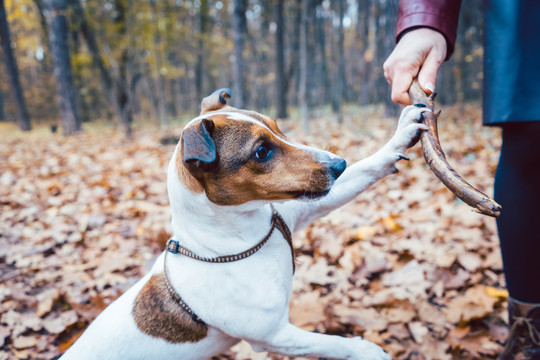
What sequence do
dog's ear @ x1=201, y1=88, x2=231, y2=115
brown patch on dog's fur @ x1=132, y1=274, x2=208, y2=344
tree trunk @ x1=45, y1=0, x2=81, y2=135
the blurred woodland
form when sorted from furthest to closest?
tree trunk @ x1=45, y1=0, x2=81, y2=135 < the blurred woodland < dog's ear @ x1=201, y1=88, x2=231, y2=115 < brown patch on dog's fur @ x1=132, y1=274, x2=208, y2=344

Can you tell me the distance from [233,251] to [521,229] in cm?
153

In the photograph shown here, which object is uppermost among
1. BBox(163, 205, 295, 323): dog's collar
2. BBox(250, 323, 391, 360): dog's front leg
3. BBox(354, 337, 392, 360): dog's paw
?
BBox(163, 205, 295, 323): dog's collar

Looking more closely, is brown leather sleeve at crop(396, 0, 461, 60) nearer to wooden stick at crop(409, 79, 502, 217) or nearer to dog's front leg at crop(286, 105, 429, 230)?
wooden stick at crop(409, 79, 502, 217)

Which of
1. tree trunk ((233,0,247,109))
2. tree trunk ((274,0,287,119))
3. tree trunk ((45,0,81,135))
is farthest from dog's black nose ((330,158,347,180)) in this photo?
tree trunk ((45,0,81,135))

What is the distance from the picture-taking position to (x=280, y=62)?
578 inches

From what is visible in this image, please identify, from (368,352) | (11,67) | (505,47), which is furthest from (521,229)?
(11,67)

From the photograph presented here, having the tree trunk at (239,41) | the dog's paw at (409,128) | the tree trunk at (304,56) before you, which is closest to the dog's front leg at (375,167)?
the dog's paw at (409,128)

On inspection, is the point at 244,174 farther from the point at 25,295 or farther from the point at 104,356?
the point at 25,295

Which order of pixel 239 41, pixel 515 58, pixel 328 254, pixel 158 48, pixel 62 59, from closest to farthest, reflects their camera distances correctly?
pixel 515 58
pixel 328 254
pixel 239 41
pixel 62 59
pixel 158 48

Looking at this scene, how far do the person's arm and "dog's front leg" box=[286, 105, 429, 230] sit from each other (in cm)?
13

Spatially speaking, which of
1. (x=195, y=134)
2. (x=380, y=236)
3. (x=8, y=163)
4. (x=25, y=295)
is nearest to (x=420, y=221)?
(x=380, y=236)

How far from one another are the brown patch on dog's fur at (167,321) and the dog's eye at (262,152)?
2.88 ft

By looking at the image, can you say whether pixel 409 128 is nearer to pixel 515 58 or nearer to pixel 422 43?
pixel 422 43

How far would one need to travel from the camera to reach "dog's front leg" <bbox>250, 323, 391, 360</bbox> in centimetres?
170
